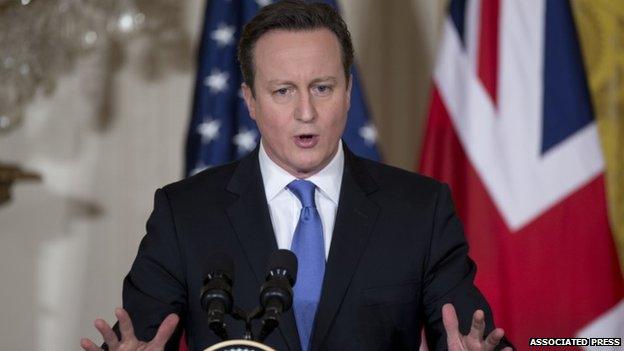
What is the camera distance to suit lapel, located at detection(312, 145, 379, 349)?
7.33 ft

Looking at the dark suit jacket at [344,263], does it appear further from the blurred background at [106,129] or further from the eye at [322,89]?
the blurred background at [106,129]

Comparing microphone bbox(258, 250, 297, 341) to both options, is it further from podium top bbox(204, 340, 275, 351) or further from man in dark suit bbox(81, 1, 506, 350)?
man in dark suit bbox(81, 1, 506, 350)

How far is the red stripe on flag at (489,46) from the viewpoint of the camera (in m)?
3.86

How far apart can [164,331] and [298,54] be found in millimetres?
717

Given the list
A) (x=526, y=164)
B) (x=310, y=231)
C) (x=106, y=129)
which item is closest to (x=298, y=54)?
(x=310, y=231)

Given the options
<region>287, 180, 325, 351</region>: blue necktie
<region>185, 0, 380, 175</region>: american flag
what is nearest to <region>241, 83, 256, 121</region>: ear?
<region>287, 180, 325, 351</region>: blue necktie

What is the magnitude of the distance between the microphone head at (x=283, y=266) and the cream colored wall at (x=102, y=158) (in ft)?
9.94

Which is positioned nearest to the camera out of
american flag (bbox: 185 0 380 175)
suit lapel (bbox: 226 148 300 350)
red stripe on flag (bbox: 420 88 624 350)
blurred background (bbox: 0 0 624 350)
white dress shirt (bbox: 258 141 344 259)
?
suit lapel (bbox: 226 148 300 350)

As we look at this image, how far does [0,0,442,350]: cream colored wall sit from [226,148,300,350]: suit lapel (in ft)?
7.81

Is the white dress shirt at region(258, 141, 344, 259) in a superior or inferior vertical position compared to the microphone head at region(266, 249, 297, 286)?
superior

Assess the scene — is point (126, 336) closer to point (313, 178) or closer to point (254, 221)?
point (254, 221)

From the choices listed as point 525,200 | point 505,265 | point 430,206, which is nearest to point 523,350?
point 505,265

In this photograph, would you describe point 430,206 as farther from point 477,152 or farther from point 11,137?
point 11,137

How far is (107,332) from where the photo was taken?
6.39 feet
